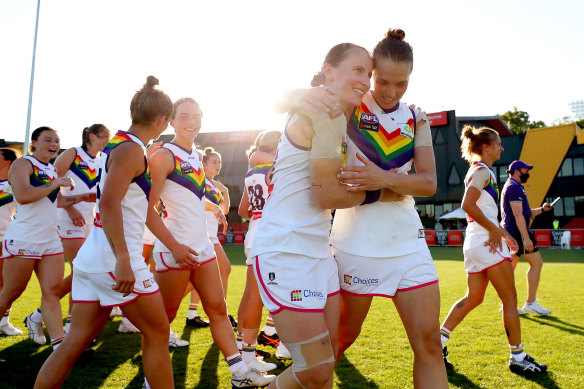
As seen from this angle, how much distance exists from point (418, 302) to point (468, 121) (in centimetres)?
4369

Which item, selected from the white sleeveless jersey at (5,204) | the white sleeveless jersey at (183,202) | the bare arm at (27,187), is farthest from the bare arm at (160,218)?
the white sleeveless jersey at (5,204)

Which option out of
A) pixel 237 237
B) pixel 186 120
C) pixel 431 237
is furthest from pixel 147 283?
pixel 237 237

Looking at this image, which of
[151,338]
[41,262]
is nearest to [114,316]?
[41,262]

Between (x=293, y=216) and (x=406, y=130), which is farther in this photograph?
(x=406, y=130)

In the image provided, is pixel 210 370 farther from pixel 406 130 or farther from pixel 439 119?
pixel 439 119

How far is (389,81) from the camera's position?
2.87 metres

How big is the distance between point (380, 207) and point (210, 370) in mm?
2865

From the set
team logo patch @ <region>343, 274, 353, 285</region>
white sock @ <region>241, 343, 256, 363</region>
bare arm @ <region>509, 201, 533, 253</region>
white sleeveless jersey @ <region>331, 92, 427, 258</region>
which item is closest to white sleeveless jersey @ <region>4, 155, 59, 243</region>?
white sock @ <region>241, 343, 256, 363</region>

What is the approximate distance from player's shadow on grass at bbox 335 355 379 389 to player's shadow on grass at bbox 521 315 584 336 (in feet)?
11.9

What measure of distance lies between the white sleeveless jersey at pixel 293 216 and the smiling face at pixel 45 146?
3653 millimetres

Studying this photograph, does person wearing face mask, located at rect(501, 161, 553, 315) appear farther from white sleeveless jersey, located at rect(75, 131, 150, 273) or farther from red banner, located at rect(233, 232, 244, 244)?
red banner, located at rect(233, 232, 244, 244)

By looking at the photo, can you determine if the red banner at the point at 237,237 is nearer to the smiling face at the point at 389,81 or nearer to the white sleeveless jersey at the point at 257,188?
the white sleeveless jersey at the point at 257,188

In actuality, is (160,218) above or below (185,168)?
below

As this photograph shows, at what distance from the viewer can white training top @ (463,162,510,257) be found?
484 centimetres
